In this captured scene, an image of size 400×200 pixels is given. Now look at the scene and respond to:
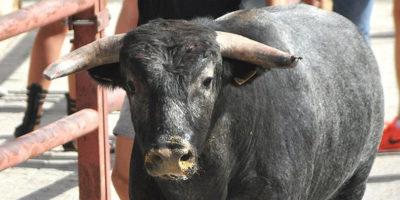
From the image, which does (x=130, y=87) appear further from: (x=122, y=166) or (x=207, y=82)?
(x=122, y=166)

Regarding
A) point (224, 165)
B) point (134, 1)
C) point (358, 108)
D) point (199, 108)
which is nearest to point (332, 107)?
point (358, 108)

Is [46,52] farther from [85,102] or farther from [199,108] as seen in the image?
[199,108]

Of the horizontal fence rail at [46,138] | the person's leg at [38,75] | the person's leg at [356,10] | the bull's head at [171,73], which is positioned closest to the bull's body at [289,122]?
the bull's head at [171,73]

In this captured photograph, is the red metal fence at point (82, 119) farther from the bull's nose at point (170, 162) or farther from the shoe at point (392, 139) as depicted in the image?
the shoe at point (392, 139)

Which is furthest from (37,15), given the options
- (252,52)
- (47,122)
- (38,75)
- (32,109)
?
(47,122)

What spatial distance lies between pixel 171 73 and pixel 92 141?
5.59 ft

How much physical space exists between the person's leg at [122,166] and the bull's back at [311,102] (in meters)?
1.09

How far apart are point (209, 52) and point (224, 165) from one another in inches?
23.2

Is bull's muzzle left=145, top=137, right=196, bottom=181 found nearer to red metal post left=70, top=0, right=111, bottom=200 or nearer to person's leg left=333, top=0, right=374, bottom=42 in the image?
Result: red metal post left=70, top=0, right=111, bottom=200

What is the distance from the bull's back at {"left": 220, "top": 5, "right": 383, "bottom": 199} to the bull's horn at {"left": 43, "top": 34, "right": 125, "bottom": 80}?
0.54m

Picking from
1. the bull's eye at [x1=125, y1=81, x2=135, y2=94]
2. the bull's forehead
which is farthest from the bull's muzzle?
the bull's eye at [x1=125, y1=81, x2=135, y2=94]

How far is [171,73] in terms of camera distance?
13.5 feet

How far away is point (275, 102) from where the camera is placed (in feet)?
15.5

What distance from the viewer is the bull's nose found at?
12.8ft
